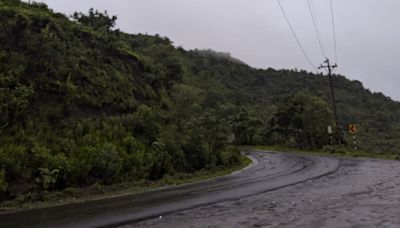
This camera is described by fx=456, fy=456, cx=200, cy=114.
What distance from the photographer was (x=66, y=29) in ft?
113

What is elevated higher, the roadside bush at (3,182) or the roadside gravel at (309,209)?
the roadside bush at (3,182)

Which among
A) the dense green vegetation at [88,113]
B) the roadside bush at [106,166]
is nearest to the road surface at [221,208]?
the roadside bush at [106,166]

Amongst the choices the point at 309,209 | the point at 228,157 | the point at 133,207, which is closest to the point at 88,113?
the point at 228,157

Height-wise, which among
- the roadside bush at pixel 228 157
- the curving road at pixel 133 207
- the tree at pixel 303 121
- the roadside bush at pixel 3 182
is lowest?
the curving road at pixel 133 207

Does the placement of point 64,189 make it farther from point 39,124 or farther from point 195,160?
point 195,160

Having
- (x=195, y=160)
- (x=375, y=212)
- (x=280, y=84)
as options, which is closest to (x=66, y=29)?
(x=195, y=160)

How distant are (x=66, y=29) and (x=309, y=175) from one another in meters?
21.8

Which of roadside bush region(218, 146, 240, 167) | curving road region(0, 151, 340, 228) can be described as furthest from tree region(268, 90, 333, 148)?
curving road region(0, 151, 340, 228)

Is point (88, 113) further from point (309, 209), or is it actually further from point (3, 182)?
point (309, 209)

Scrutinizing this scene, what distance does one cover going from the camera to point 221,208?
13.2 meters

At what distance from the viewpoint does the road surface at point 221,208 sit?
1127 centimetres

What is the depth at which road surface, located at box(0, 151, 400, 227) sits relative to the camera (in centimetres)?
1127

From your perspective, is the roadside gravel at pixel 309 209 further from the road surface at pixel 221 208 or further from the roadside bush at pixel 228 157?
the roadside bush at pixel 228 157

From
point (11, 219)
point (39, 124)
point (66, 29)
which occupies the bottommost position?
point (11, 219)
